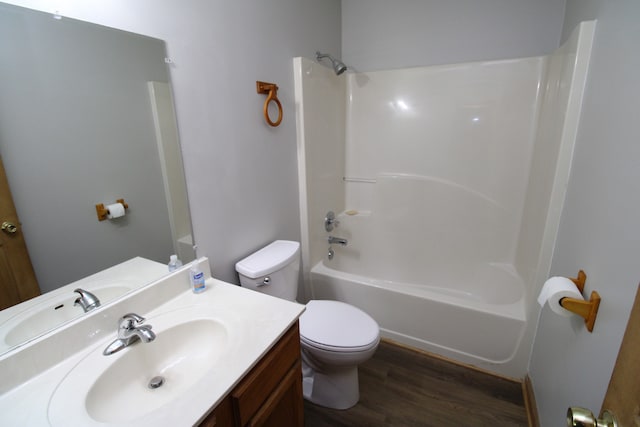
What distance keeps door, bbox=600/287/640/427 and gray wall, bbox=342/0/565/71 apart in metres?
2.10

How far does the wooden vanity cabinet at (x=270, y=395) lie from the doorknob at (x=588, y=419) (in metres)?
0.73

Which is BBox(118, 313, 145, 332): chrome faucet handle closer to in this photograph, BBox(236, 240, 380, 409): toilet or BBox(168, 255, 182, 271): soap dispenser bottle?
BBox(168, 255, 182, 271): soap dispenser bottle

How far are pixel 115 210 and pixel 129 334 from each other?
16.0 inches

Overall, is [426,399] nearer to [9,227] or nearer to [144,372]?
[144,372]

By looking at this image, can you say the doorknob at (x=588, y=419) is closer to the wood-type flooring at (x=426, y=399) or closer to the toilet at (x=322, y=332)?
the toilet at (x=322, y=332)

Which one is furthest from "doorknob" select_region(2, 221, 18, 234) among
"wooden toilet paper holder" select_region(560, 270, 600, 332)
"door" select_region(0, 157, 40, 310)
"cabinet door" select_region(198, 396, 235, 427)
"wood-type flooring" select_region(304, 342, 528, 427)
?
"wooden toilet paper holder" select_region(560, 270, 600, 332)

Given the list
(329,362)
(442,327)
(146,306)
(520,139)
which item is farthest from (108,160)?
(520,139)

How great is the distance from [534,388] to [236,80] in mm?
2194

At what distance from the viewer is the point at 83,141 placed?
0.89m

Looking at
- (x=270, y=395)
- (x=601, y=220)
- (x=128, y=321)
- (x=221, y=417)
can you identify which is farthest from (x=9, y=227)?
(x=601, y=220)

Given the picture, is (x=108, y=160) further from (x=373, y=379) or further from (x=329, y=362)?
(x=373, y=379)

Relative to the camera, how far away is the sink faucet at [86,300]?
921 mm

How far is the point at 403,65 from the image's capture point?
7.41ft

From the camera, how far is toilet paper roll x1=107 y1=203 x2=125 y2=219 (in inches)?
38.0
